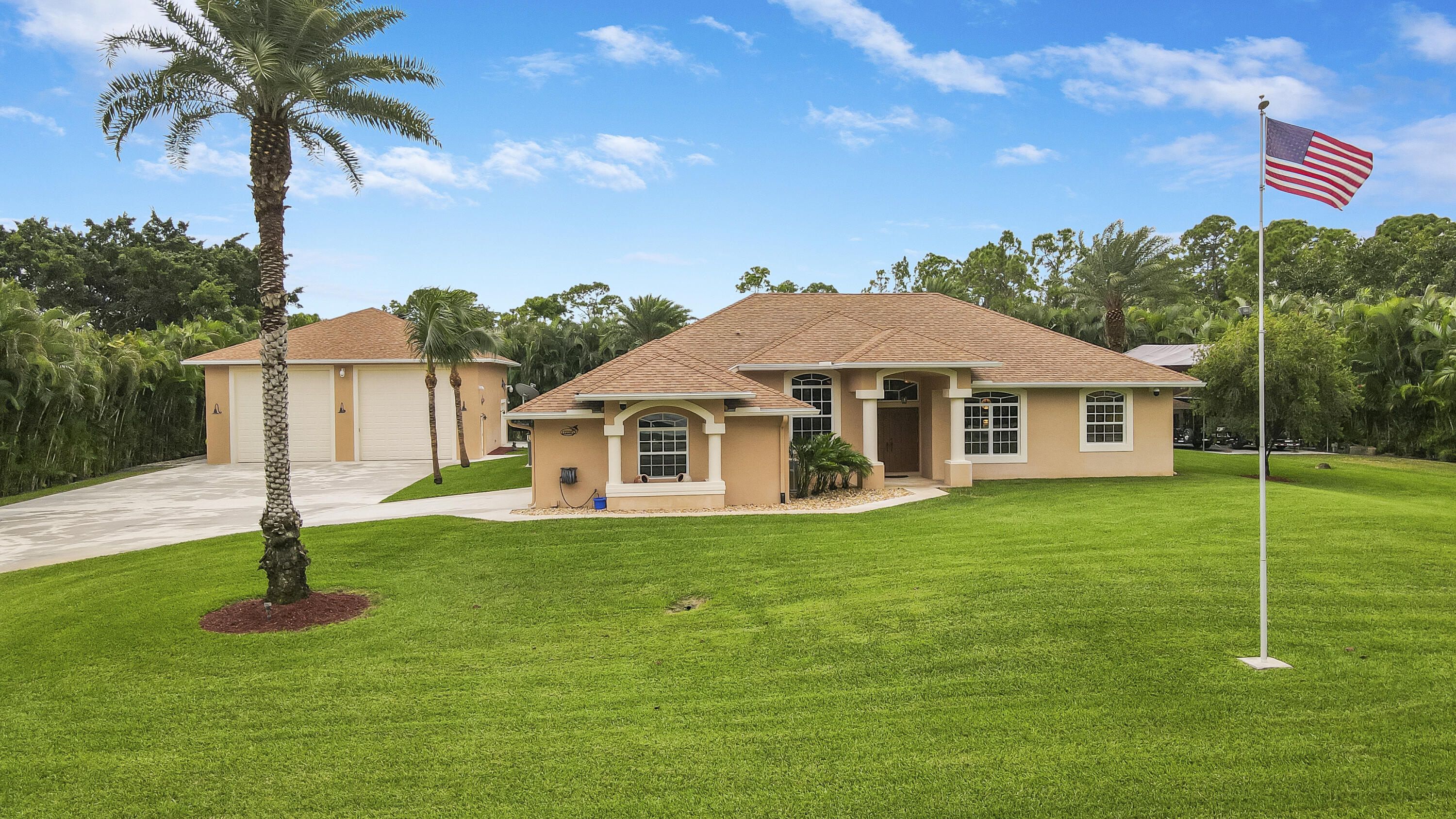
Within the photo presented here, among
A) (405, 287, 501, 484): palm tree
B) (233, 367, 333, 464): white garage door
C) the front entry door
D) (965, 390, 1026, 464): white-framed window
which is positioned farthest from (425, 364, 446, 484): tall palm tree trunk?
(965, 390, 1026, 464): white-framed window

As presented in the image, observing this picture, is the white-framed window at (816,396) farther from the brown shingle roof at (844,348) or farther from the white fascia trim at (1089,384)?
the white fascia trim at (1089,384)

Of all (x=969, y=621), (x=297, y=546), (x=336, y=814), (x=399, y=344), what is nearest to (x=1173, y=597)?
(x=969, y=621)

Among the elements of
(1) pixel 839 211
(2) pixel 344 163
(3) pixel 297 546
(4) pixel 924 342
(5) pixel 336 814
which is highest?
(1) pixel 839 211

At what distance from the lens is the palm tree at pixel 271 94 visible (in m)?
8.88

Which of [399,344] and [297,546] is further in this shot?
[399,344]

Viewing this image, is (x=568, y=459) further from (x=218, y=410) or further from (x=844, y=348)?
(x=218, y=410)

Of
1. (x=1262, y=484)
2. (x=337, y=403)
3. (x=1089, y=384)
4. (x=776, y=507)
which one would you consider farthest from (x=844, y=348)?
(x=337, y=403)

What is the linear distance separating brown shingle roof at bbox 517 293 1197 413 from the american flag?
10704mm

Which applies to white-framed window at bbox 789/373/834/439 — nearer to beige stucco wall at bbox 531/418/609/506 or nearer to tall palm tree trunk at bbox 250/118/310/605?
beige stucco wall at bbox 531/418/609/506

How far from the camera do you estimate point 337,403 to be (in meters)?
28.4

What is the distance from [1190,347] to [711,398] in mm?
25545

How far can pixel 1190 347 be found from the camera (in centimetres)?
3234

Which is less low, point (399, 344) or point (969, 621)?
point (399, 344)

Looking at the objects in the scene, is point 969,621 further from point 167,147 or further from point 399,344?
point 399,344
